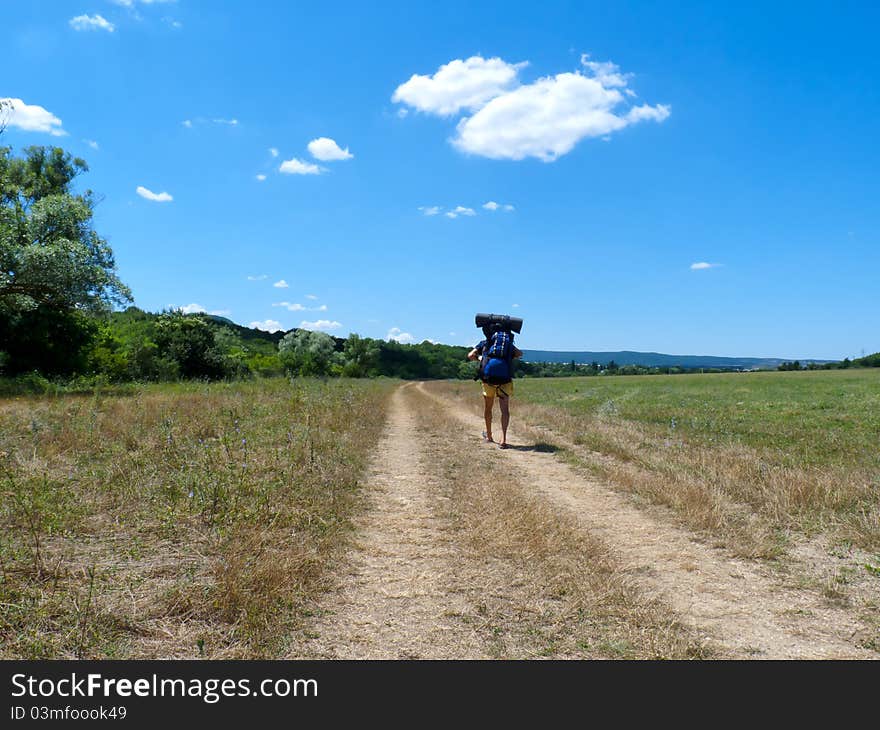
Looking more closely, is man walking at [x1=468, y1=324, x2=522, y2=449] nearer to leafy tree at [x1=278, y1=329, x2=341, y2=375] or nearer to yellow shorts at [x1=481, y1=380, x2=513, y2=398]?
yellow shorts at [x1=481, y1=380, x2=513, y2=398]

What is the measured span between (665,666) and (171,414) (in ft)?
37.3

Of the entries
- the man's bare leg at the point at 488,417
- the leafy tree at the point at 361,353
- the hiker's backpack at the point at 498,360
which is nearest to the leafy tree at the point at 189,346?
the hiker's backpack at the point at 498,360

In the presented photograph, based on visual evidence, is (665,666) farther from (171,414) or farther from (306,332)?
(306,332)

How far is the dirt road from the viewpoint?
3023 mm

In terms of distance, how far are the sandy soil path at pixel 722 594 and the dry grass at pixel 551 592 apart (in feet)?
0.75

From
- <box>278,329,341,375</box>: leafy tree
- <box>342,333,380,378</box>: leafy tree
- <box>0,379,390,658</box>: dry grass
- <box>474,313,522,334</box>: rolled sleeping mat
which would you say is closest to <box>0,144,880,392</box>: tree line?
<box>474,313,522,334</box>: rolled sleeping mat

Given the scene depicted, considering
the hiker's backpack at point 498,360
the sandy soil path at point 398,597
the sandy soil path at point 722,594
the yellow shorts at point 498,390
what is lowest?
the sandy soil path at point 722,594

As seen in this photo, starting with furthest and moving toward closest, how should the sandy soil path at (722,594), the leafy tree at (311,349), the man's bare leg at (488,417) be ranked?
the leafy tree at (311,349)
the man's bare leg at (488,417)
the sandy soil path at (722,594)

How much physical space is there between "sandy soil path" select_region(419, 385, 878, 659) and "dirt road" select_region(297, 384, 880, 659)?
1 centimetres

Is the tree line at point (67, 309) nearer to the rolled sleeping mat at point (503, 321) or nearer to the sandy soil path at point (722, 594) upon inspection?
the rolled sleeping mat at point (503, 321)

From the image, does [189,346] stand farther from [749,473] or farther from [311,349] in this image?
[311,349]

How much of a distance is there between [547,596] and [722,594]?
137 centimetres

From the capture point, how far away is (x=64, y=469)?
6.60 metres

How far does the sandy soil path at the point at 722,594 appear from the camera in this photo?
3.12m
